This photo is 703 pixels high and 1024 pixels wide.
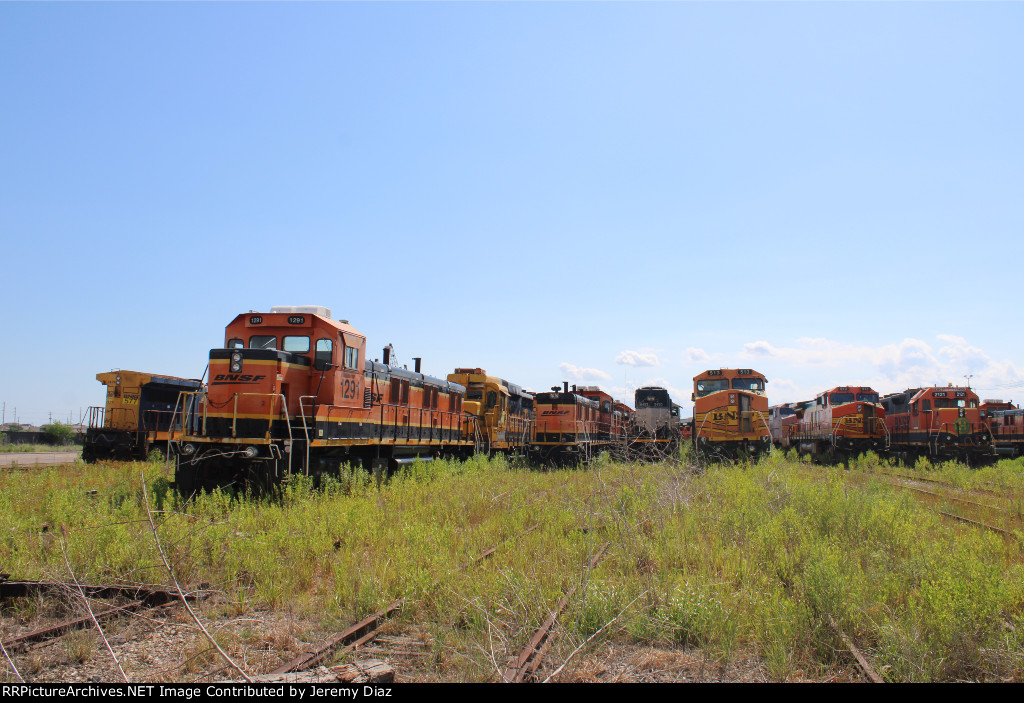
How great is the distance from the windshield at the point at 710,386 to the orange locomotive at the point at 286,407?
46.3ft

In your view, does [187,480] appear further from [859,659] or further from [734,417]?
[734,417]

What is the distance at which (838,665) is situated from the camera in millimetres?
4328

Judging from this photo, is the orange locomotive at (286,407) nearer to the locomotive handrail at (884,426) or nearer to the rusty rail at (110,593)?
the rusty rail at (110,593)

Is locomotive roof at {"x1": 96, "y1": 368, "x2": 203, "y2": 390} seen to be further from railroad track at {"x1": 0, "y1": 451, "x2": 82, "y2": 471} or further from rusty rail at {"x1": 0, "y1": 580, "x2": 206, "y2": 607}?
rusty rail at {"x1": 0, "y1": 580, "x2": 206, "y2": 607}

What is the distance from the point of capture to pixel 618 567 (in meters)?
6.34

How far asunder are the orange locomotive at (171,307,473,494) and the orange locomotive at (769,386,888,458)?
20.6 metres

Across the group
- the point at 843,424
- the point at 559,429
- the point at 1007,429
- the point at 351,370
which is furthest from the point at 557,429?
the point at 1007,429

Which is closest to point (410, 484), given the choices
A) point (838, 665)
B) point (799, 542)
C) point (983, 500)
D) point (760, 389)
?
point (799, 542)

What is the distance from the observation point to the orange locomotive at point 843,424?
2678 centimetres

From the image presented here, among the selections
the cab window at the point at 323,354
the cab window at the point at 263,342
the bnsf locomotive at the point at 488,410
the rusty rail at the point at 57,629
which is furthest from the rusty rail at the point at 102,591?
the bnsf locomotive at the point at 488,410

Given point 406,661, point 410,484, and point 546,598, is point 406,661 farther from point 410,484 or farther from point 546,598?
point 410,484

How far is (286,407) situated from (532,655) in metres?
7.71

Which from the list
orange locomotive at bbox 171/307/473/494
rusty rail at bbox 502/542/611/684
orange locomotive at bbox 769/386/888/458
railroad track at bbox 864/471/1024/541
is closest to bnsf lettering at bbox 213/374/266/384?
orange locomotive at bbox 171/307/473/494

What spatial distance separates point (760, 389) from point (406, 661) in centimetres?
2214
